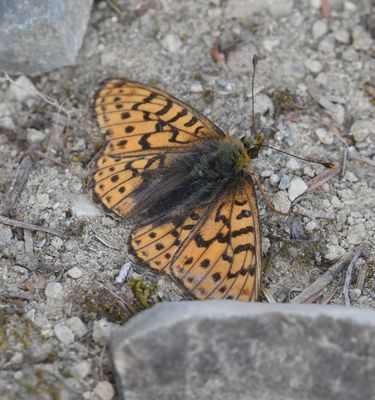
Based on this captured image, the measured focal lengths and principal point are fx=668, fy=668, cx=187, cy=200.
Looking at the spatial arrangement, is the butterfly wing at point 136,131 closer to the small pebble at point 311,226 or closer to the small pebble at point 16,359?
the small pebble at point 311,226

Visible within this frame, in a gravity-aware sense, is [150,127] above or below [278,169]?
above

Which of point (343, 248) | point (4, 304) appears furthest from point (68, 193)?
point (343, 248)

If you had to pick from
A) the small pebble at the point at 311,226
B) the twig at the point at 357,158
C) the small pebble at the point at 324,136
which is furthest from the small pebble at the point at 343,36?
the small pebble at the point at 311,226

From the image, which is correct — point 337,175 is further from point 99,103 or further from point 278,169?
point 99,103

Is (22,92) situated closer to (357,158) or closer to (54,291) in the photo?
(54,291)

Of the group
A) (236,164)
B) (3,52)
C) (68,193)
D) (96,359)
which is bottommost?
(96,359)

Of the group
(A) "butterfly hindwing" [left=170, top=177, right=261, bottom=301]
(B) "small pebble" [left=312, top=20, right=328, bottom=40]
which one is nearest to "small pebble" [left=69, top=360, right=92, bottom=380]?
(A) "butterfly hindwing" [left=170, top=177, right=261, bottom=301]
